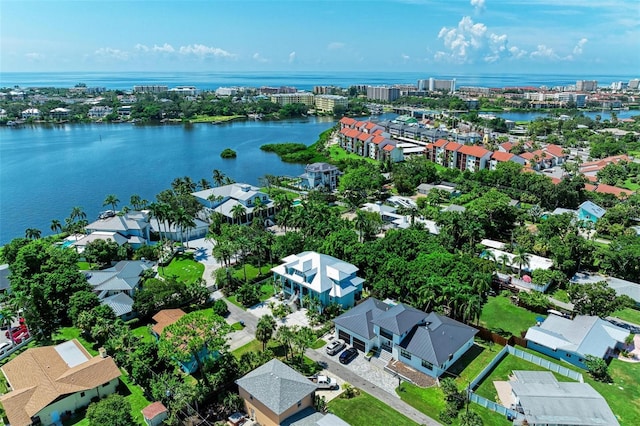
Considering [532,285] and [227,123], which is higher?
[227,123]

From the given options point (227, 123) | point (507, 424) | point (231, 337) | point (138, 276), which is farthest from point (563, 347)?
point (227, 123)

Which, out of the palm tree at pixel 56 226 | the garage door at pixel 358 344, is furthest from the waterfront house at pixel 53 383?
the palm tree at pixel 56 226

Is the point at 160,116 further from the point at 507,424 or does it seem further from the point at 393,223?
the point at 507,424

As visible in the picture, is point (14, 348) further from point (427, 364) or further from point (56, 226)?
point (427, 364)

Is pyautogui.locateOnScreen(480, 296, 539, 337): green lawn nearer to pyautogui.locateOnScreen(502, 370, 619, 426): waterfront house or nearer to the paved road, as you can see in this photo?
pyautogui.locateOnScreen(502, 370, 619, 426): waterfront house

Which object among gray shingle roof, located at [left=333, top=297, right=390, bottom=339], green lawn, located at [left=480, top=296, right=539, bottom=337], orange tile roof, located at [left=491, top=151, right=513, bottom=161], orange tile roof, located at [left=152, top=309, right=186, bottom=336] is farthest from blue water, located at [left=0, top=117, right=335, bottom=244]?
green lawn, located at [left=480, top=296, right=539, bottom=337]

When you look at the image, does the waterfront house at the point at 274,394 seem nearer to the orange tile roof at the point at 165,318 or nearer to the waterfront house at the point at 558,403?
the orange tile roof at the point at 165,318
